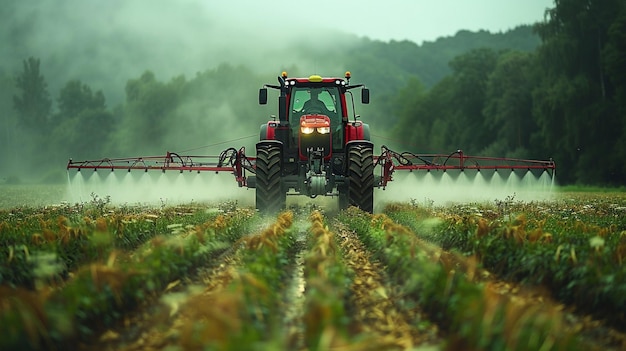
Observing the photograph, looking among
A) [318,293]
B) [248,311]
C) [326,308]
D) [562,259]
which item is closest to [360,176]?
[562,259]

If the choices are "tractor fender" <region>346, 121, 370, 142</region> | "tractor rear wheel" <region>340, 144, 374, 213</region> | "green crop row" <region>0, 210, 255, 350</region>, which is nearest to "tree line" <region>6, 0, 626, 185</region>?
"tractor fender" <region>346, 121, 370, 142</region>

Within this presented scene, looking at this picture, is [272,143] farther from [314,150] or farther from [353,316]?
[353,316]

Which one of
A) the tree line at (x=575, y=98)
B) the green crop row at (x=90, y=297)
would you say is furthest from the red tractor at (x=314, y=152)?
the tree line at (x=575, y=98)

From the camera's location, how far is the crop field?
443 cm

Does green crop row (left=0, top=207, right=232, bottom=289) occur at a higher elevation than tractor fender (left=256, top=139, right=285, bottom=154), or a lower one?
lower

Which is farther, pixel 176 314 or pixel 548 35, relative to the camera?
pixel 548 35

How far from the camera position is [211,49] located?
19625 cm

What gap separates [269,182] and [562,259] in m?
9.52

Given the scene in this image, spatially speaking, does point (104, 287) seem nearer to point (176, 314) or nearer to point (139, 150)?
point (176, 314)

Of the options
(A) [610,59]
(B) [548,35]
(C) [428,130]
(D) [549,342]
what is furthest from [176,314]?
(C) [428,130]

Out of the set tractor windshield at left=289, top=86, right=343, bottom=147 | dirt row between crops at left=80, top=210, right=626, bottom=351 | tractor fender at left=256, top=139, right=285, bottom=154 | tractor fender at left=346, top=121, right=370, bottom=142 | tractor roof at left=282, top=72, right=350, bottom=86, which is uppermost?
tractor roof at left=282, top=72, right=350, bottom=86

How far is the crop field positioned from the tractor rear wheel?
538cm

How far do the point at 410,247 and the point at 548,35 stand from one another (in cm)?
4333

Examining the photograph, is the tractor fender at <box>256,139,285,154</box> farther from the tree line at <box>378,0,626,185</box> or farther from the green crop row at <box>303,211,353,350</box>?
the tree line at <box>378,0,626,185</box>
